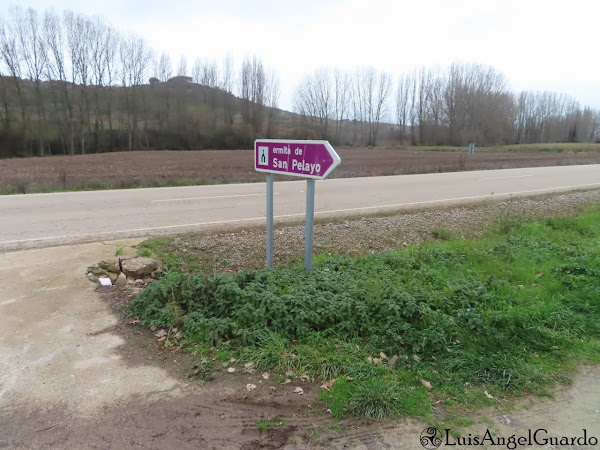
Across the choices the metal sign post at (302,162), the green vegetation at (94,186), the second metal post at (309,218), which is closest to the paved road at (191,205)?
the green vegetation at (94,186)

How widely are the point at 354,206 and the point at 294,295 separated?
721 centimetres

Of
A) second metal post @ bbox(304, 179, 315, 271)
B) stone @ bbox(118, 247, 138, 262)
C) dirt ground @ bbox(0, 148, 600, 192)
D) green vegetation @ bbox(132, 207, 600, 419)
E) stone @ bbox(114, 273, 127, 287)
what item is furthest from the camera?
dirt ground @ bbox(0, 148, 600, 192)

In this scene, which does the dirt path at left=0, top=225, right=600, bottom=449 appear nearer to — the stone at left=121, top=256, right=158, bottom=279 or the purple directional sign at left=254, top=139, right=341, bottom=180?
the stone at left=121, top=256, right=158, bottom=279

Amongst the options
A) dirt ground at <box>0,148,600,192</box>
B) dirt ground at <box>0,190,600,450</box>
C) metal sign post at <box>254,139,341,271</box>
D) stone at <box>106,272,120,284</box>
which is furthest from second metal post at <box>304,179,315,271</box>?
dirt ground at <box>0,148,600,192</box>

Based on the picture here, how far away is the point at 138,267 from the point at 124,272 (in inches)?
7.5

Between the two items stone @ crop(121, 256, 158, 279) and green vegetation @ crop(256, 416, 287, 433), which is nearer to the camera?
green vegetation @ crop(256, 416, 287, 433)

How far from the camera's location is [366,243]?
23.2 ft

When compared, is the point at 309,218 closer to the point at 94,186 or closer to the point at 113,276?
the point at 113,276

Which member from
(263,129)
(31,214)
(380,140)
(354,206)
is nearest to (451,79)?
(380,140)

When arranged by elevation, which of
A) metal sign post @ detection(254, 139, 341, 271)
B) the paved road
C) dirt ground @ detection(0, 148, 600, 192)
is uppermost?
metal sign post @ detection(254, 139, 341, 271)

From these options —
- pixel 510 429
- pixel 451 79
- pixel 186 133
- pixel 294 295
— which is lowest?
pixel 510 429

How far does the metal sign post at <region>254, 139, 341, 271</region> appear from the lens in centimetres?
414

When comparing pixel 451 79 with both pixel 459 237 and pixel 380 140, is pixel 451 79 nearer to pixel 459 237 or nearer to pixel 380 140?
pixel 380 140

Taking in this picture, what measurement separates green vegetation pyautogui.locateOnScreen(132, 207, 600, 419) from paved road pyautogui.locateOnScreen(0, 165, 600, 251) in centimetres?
394
